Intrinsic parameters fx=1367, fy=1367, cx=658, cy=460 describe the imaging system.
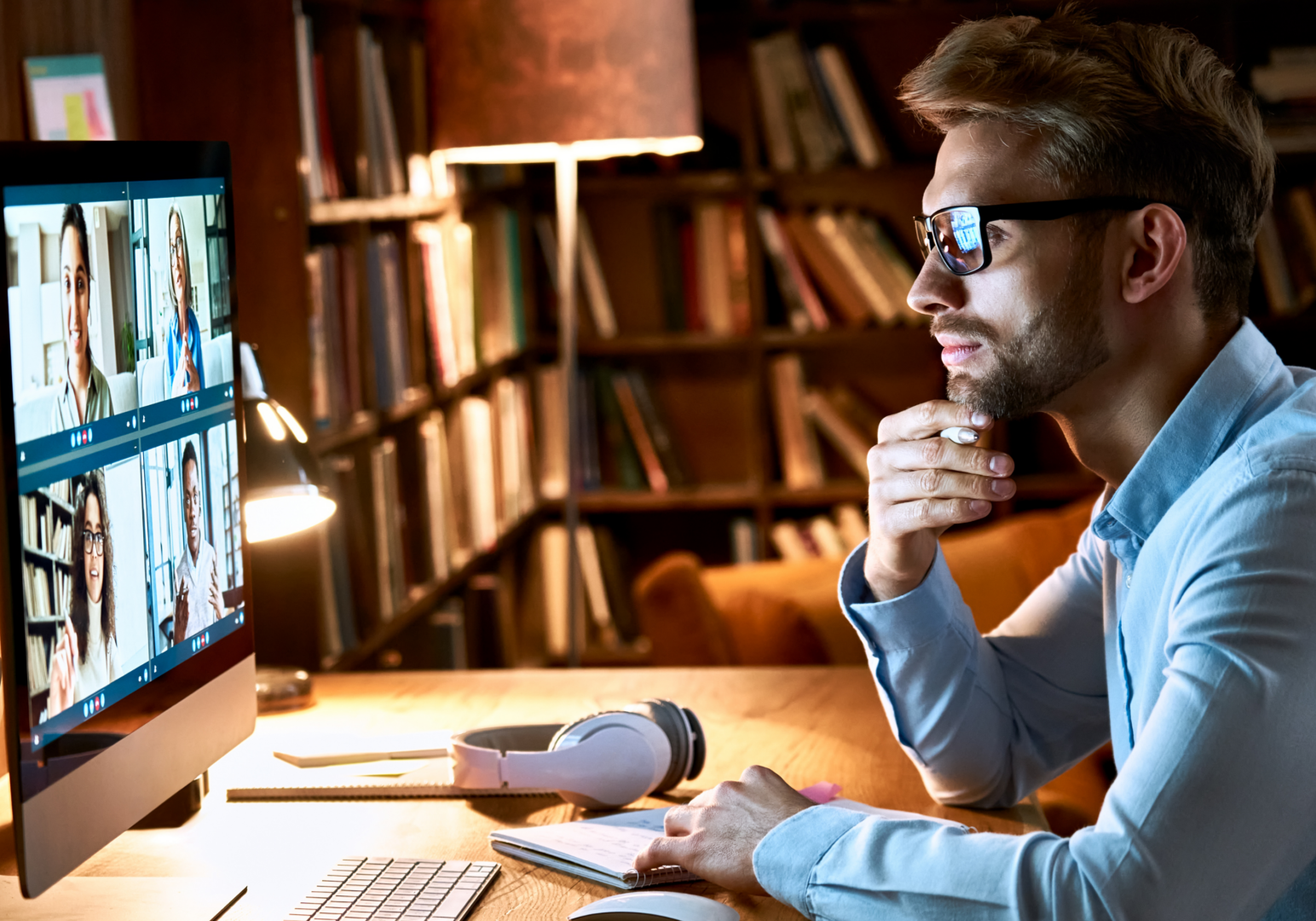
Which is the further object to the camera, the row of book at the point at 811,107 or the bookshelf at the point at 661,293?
the row of book at the point at 811,107

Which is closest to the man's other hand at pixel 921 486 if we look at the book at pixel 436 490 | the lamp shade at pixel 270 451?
the lamp shade at pixel 270 451

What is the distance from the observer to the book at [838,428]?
363cm

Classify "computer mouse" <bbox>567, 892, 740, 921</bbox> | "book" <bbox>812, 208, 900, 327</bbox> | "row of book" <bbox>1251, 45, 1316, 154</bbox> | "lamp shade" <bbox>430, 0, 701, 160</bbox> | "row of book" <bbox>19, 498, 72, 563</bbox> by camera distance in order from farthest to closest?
"book" <bbox>812, 208, 900, 327</bbox>, "row of book" <bbox>1251, 45, 1316, 154</bbox>, "lamp shade" <bbox>430, 0, 701, 160</bbox>, "computer mouse" <bbox>567, 892, 740, 921</bbox>, "row of book" <bbox>19, 498, 72, 563</bbox>

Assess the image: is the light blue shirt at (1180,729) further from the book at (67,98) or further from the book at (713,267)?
the book at (713,267)

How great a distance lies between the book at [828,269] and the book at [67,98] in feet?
6.58

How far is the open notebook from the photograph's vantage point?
3.47 feet

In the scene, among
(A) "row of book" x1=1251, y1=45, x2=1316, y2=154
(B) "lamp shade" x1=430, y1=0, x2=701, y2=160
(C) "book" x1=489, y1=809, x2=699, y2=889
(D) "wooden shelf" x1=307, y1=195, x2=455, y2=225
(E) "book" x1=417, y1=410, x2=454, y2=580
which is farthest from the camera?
(A) "row of book" x1=1251, y1=45, x2=1316, y2=154

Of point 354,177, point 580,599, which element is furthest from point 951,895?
point 580,599

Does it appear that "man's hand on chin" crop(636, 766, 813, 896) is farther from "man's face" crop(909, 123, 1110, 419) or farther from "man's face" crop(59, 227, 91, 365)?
"man's face" crop(59, 227, 91, 365)

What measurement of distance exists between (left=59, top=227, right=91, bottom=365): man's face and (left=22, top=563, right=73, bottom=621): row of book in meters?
0.14

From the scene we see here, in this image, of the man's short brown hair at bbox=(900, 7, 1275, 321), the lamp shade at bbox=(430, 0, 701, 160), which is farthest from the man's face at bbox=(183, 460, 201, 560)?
the lamp shade at bbox=(430, 0, 701, 160)

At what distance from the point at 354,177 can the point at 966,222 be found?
4.97ft

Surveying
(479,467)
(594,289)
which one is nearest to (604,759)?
(479,467)

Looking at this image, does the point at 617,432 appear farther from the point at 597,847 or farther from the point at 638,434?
the point at 597,847
